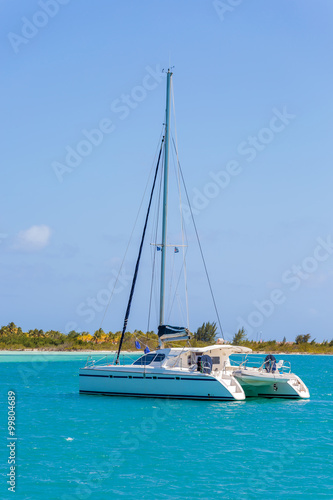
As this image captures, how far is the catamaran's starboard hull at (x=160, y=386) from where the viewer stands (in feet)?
91.7

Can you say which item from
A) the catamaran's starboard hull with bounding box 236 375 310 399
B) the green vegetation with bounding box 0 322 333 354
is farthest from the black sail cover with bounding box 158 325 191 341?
the green vegetation with bounding box 0 322 333 354

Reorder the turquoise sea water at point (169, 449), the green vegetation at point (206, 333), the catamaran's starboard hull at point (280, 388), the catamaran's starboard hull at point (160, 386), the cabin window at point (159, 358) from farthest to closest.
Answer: the green vegetation at point (206, 333), the catamaran's starboard hull at point (280, 388), the cabin window at point (159, 358), the catamaran's starboard hull at point (160, 386), the turquoise sea water at point (169, 449)

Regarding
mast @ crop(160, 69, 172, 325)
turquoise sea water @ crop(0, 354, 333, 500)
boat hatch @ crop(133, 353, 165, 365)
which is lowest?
turquoise sea water @ crop(0, 354, 333, 500)

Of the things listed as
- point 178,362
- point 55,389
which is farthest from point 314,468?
point 55,389

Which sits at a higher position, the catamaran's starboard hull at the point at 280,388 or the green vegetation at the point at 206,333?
the green vegetation at the point at 206,333

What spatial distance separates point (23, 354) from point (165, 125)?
65.2 meters

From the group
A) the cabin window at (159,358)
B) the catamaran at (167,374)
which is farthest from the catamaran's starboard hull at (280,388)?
the cabin window at (159,358)

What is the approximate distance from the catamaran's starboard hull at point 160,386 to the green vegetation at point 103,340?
49.3 meters

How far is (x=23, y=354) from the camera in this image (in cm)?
9069

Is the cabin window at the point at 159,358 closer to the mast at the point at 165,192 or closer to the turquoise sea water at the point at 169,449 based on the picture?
the mast at the point at 165,192

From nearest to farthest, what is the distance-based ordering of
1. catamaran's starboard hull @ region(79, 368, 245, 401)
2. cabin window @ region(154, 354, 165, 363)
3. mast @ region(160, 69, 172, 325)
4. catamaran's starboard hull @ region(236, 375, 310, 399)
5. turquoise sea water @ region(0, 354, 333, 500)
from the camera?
turquoise sea water @ region(0, 354, 333, 500)
catamaran's starboard hull @ region(79, 368, 245, 401)
cabin window @ region(154, 354, 165, 363)
mast @ region(160, 69, 172, 325)
catamaran's starboard hull @ region(236, 375, 310, 399)

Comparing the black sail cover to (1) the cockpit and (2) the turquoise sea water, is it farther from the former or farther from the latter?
(2) the turquoise sea water

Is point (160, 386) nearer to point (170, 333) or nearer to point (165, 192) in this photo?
point (170, 333)

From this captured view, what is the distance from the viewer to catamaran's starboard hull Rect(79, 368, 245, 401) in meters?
27.9
